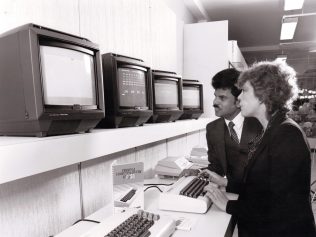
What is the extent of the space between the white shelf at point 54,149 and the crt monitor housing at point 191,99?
3.33 ft

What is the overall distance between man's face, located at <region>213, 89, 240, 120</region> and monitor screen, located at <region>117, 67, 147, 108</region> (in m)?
0.79

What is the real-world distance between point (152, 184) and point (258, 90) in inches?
35.4

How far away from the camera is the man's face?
6.80 feet

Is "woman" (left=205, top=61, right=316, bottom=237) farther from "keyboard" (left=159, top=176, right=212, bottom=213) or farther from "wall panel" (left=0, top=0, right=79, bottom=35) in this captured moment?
"wall panel" (left=0, top=0, right=79, bottom=35)

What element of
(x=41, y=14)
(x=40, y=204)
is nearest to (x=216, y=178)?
(x=40, y=204)

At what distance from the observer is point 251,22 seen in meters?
5.25

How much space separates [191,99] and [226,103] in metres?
0.49

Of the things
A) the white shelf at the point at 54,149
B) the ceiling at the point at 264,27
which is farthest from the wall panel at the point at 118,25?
the ceiling at the point at 264,27

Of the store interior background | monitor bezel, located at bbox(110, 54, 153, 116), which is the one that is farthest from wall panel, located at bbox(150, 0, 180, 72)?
monitor bezel, located at bbox(110, 54, 153, 116)

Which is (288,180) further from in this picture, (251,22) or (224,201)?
(251,22)

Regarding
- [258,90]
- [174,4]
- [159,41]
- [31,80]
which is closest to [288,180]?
[258,90]

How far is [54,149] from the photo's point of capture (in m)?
0.90

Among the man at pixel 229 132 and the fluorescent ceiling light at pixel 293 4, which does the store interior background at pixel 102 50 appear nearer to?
the man at pixel 229 132

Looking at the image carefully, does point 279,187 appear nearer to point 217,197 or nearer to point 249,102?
point 217,197
